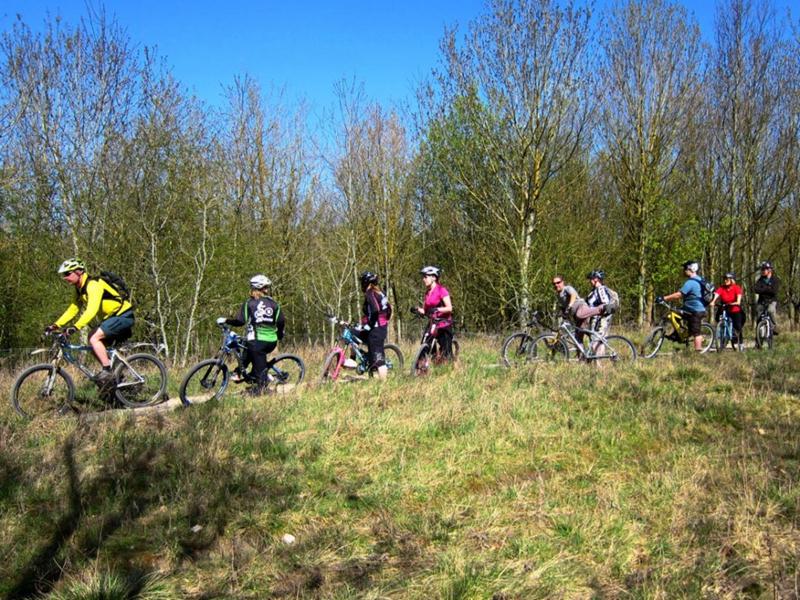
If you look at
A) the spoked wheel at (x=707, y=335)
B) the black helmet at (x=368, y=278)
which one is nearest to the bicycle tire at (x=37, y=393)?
the black helmet at (x=368, y=278)

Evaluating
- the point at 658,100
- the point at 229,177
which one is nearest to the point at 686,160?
the point at 658,100

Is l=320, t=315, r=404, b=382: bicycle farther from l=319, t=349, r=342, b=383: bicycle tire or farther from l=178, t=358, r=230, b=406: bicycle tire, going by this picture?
l=178, t=358, r=230, b=406: bicycle tire

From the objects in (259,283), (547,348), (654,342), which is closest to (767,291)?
(654,342)

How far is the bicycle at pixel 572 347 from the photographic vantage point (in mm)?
9758

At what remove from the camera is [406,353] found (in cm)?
1176

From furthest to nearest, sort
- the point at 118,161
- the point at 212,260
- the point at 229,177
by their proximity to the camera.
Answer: the point at 229,177
the point at 212,260
the point at 118,161

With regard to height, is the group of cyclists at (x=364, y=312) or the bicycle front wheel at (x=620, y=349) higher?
the group of cyclists at (x=364, y=312)

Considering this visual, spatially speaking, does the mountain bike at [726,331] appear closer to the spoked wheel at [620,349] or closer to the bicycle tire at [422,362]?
the spoked wheel at [620,349]

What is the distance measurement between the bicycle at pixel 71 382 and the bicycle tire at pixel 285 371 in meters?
1.37

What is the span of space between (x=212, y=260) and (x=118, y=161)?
3200mm

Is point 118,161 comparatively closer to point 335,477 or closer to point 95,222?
point 95,222

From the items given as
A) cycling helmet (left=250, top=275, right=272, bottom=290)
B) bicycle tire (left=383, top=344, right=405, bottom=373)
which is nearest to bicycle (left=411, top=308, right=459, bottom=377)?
bicycle tire (left=383, top=344, right=405, bottom=373)

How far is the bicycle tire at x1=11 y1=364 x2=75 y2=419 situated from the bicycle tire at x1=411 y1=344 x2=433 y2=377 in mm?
4474

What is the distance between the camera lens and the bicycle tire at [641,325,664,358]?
11.0m
